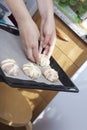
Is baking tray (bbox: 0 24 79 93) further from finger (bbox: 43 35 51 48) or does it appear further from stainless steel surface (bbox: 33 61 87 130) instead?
stainless steel surface (bbox: 33 61 87 130)

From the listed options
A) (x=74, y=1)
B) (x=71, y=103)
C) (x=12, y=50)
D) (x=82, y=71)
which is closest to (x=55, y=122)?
(x=71, y=103)

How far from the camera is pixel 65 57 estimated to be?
1.47 metres

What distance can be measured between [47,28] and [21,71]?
153 millimetres

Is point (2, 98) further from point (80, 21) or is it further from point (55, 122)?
point (80, 21)

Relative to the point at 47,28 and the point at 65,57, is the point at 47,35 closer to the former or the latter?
A: the point at 47,28

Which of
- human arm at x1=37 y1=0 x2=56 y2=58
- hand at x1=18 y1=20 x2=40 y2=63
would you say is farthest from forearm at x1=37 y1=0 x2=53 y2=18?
hand at x1=18 y1=20 x2=40 y2=63

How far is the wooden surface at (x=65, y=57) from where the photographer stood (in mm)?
1437

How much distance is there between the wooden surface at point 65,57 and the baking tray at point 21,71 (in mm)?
484

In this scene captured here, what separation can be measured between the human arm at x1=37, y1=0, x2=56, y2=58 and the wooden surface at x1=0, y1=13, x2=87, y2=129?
0.52 metres

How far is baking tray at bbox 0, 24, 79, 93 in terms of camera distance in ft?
2.55

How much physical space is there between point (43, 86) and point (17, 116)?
14.9 inches

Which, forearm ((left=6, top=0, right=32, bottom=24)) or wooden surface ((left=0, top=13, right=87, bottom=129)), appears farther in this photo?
wooden surface ((left=0, top=13, right=87, bottom=129))

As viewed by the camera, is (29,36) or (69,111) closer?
(29,36)

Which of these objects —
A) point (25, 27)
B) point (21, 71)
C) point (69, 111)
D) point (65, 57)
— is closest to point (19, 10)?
point (25, 27)
